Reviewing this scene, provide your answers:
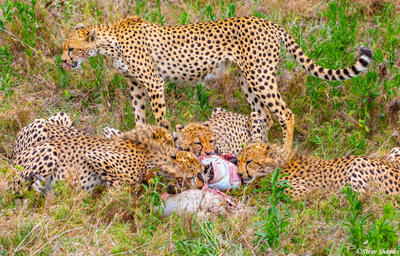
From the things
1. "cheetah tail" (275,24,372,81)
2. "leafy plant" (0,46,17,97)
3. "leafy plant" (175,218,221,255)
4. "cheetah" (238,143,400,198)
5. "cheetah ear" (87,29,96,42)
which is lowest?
"leafy plant" (175,218,221,255)

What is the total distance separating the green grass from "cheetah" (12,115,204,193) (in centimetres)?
19

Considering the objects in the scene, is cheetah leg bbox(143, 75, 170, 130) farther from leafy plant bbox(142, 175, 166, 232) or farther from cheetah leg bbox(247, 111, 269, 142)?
leafy plant bbox(142, 175, 166, 232)

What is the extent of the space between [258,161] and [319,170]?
19.9 inches

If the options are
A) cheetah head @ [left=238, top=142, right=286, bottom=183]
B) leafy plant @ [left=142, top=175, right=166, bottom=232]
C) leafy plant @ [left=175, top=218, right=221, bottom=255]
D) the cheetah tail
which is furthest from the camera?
the cheetah tail

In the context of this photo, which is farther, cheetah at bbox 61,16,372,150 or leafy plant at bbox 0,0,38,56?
leafy plant at bbox 0,0,38,56

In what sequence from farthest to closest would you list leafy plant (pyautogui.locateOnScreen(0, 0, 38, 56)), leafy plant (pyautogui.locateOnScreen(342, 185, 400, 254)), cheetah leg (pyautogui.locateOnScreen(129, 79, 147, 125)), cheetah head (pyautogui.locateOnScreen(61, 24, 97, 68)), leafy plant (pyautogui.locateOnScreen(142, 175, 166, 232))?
1. leafy plant (pyautogui.locateOnScreen(0, 0, 38, 56))
2. cheetah leg (pyautogui.locateOnScreen(129, 79, 147, 125))
3. cheetah head (pyautogui.locateOnScreen(61, 24, 97, 68))
4. leafy plant (pyautogui.locateOnScreen(142, 175, 166, 232))
5. leafy plant (pyautogui.locateOnScreen(342, 185, 400, 254))

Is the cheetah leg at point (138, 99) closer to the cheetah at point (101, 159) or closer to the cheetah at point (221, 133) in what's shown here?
the cheetah at point (221, 133)

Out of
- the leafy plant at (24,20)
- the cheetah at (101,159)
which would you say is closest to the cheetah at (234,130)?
the cheetah at (101,159)

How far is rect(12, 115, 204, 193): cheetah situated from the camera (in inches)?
180

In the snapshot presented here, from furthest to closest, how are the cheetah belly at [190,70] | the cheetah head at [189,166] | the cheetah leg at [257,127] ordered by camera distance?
1. the cheetah belly at [190,70]
2. the cheetah leg at [257,127]
3. the cheetah head at [189,166]

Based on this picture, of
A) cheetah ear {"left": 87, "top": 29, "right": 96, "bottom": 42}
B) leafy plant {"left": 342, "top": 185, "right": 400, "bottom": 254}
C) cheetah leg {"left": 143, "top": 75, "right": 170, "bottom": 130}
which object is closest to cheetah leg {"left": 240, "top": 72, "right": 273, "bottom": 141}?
cheetah leg {"left": 143, "top": 75, "right": 170, "bottom": 130}

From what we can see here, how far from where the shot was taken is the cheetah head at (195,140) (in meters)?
5.22

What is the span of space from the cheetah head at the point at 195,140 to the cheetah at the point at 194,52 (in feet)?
2.05

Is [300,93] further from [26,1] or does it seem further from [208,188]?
[26,1]
